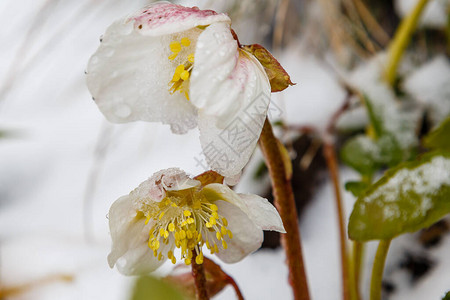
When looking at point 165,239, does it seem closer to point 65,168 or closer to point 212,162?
point 212,162

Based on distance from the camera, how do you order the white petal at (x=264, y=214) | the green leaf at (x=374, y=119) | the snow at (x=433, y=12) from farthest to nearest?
the snow at (x=433, y=12) < the green leaf at (x=374, y=119) < the white petal at (x=264, y=214)

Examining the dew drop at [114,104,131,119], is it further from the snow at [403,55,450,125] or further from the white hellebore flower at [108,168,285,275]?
the snow at [403,55,450,125]

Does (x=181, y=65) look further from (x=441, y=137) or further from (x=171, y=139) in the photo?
(x=171, y=139)

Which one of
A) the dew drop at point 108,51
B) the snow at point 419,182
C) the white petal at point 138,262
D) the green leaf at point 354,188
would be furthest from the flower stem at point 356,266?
the dew drop at point 108,51

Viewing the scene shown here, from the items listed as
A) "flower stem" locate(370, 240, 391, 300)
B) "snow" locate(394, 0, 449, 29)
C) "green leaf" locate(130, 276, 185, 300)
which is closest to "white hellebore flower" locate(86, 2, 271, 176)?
"green leaf" locate(130, 276, 185, 300)

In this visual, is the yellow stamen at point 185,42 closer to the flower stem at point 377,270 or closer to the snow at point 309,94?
the flower stem at point 377,270

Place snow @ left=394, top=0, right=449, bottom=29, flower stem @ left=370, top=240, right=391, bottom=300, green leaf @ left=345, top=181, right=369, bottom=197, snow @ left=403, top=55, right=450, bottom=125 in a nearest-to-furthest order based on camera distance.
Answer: flower stem @ left=370, top=240, right=391, bottom=300 → green leaf @ left=345, top=181, right=369, bottom=197 → snow @ left=403, top=55, right=450, bottom=125 → snow @ left=394, top=0, right=449, bottom=29
